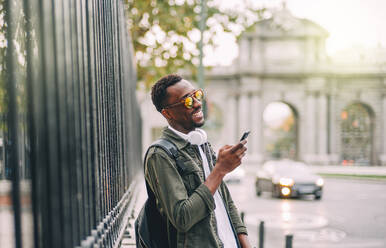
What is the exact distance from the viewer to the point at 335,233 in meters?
9.36

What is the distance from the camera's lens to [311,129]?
4044 centimetres

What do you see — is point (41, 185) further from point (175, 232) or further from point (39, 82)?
point (175, 232)

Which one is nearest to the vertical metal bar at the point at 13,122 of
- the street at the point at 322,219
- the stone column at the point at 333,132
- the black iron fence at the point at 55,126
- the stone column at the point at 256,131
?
the black iron fence at the point at 55,126

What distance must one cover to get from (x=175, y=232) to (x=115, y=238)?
779mm

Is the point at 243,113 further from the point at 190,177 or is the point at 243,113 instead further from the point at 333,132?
the point at 190,177

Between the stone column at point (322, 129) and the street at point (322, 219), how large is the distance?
22643mm

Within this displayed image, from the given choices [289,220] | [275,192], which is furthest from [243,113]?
[289,220]

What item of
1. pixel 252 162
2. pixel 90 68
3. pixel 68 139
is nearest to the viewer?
pixel 68 139

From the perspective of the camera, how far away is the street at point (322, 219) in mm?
8562

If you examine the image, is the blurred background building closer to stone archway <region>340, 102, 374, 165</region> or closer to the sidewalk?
stone archway <region>340, 102, 374, 165</region>

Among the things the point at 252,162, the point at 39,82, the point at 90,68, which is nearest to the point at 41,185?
the point at 39,82

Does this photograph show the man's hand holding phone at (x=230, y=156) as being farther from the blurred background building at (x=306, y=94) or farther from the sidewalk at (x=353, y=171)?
the blurred background building at (x=306, y=94)

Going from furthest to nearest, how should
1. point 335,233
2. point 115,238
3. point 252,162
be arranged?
1. point 252,162
2. point 335,233
3. point 115,238

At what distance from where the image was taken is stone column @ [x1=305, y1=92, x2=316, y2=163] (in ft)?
132
